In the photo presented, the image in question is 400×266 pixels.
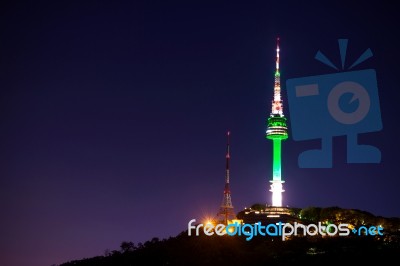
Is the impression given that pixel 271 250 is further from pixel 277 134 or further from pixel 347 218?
pixel 277 134

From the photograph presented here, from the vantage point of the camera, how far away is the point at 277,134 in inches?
5591

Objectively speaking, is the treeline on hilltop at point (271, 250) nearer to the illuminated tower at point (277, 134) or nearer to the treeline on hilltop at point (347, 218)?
the treeline on hilltop at point (347, 218)

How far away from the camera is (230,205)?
426ft

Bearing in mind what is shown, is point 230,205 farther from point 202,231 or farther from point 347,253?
point 347,253

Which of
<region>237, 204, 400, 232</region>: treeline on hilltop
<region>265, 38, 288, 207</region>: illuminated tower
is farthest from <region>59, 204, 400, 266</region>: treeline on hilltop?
<region>265, 38, 288, 207</region>: illuminated tower

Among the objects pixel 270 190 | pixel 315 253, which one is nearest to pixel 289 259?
pixel 315 253

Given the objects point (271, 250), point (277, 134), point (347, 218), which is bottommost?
point (271, 250)

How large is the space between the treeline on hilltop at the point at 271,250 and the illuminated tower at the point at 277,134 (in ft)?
41.8

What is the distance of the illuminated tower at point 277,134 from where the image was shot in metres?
139

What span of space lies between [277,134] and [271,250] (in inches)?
1732

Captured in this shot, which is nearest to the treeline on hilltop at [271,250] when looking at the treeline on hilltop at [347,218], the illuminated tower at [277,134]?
the treeline on hilltop at [347,218]

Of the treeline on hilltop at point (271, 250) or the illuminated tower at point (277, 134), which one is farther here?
the illuminated tower at point (277, 134)

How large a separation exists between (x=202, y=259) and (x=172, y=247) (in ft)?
50.0

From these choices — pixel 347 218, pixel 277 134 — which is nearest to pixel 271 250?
pixel 347 218
